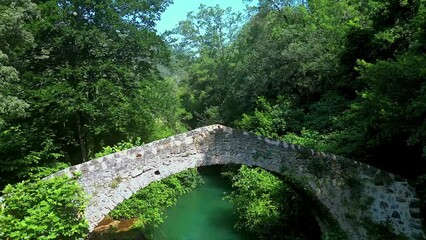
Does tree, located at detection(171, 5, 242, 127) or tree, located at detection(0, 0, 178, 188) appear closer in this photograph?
tree, located at detection(0, 0, 178, 188)

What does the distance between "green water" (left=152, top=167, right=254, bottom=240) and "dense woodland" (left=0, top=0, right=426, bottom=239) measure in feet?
12.2

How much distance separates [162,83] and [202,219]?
22.2 feet

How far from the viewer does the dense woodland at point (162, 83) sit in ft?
26.7

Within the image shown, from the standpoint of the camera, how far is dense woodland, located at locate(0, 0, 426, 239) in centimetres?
813

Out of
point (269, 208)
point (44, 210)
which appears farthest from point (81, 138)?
point (44, 210)

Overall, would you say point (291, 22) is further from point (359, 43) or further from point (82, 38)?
point (82, 38)

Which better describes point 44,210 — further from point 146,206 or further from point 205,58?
point 205,58

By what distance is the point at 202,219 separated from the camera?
15.5 meters

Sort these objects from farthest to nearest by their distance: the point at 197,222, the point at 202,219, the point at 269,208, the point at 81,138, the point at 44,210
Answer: the point at 202,219 < the point at 197,222 < the point at 81,138 < the point at 269,208 < the point at 44,210

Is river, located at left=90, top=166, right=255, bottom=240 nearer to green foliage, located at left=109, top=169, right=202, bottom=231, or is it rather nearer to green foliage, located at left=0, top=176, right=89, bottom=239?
green foliage, located at left=109, top=169, right=202, bottom=231

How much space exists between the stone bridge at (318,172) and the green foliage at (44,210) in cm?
151

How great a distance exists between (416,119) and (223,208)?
426 inches

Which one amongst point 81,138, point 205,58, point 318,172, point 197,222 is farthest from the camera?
point 205,58

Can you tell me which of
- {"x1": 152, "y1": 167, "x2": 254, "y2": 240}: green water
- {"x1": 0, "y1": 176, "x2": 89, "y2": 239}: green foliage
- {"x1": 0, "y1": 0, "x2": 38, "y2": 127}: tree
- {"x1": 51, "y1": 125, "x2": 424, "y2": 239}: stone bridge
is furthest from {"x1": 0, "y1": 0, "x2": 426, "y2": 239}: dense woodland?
{"x1": 152, "y1": 167, "x2": 254, "y2": 240}: green water
